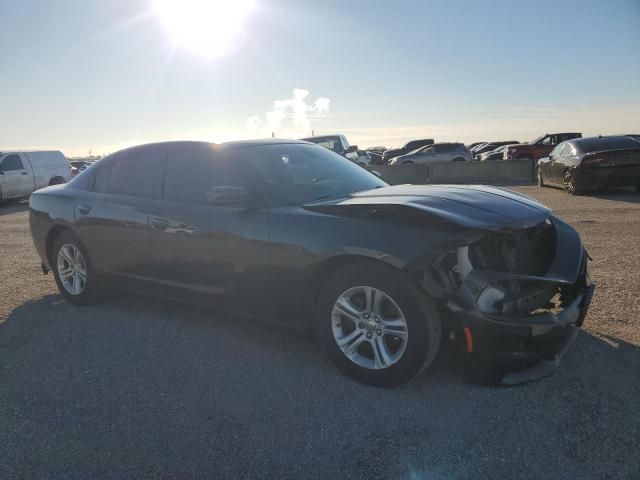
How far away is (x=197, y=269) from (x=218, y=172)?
0.78 m

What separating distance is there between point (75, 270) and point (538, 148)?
27271mm

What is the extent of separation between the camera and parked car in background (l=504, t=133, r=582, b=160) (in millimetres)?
27562

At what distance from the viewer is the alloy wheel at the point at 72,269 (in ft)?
17.1

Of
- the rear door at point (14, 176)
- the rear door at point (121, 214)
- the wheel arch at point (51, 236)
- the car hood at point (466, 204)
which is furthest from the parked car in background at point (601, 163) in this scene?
the rear door at point (14, 176)

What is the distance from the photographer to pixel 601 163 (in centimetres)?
1213

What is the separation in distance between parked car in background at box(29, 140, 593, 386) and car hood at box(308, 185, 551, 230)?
0.04ft

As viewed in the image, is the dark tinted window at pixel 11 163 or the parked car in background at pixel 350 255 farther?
the dark tinted window at pixel 11 163

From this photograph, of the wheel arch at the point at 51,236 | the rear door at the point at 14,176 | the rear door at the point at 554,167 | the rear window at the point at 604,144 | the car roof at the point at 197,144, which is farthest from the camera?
the rear door at the point at 14,176

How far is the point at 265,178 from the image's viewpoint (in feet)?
12.7

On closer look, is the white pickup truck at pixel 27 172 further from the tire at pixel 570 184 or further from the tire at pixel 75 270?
the tire at pixel 570 184

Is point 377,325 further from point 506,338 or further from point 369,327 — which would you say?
point 506,338

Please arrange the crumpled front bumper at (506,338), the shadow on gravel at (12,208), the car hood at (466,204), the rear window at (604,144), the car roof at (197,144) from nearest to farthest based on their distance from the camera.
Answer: the crumpled front bumper at (506,338) < the car hood at (466,204) < the car roof at (197,144) < the rear window at (604,144) < the shadow on gravel at (12,208)

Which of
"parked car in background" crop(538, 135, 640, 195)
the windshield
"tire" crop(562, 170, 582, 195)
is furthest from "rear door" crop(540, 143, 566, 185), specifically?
the windshield

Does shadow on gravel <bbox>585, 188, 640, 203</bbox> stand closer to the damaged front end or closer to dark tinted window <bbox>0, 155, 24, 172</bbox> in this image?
the damaged front end
